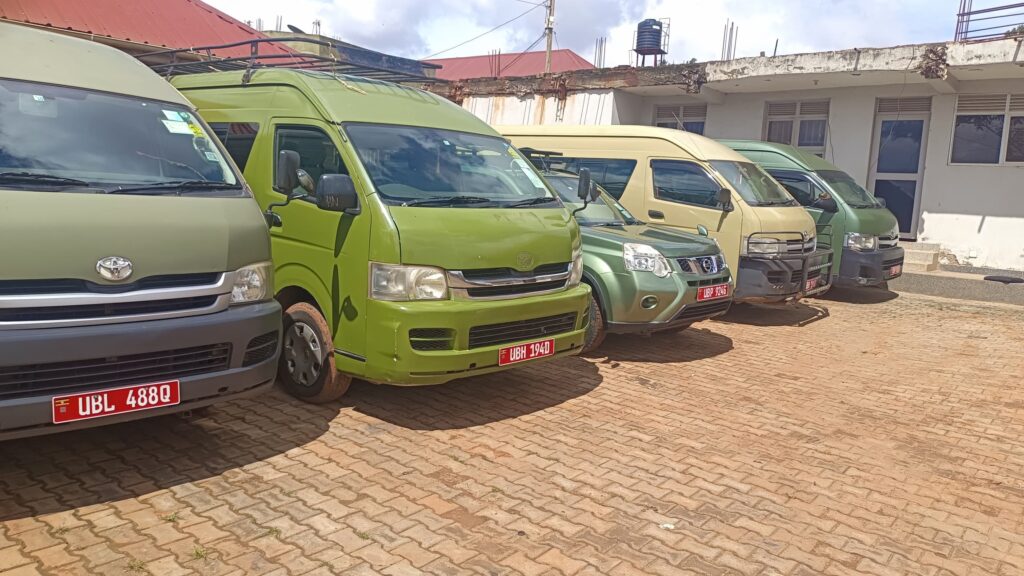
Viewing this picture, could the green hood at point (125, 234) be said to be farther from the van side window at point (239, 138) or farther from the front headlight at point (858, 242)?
the front headlight at point (858, 242)

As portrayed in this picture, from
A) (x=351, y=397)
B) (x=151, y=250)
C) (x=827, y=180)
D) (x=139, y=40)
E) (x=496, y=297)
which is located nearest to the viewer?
(x=151, y=250)

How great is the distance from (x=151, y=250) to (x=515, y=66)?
90.0 ft

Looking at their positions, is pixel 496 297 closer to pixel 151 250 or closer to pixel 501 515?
pixel 501 515

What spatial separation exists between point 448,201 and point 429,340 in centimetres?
102

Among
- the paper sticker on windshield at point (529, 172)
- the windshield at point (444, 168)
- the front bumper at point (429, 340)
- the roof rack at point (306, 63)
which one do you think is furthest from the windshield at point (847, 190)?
the front bumper at point (429, 340)

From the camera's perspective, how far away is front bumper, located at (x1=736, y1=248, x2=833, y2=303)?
854 cm

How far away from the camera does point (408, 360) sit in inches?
182

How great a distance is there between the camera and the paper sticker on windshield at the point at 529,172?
6039 mm

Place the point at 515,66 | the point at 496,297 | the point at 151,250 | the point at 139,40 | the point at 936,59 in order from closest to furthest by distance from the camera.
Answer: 1. the point at 151,250
2. the point at 496,297
3. the point at 936,59
4. the point at 139,40
5. the point at 515,66

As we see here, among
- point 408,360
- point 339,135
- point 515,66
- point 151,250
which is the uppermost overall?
point 515,66

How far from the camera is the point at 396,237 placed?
4645 millimetres

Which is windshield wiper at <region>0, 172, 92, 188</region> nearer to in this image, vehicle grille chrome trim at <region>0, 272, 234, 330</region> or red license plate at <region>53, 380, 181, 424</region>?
vehicle grille chrome trim at <region>0, 272, 234, 330</region>

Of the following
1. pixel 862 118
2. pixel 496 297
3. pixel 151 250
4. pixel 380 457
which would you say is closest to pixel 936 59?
pixel 862 118

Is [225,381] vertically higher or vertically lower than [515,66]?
lower
